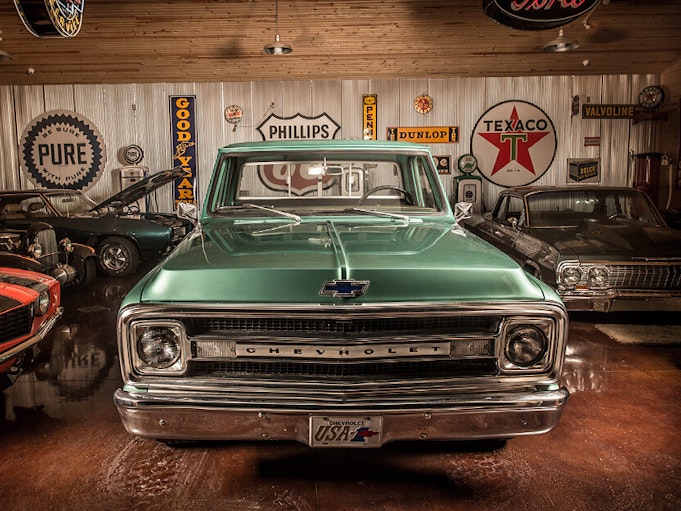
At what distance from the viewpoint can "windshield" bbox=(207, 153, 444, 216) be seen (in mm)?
3252

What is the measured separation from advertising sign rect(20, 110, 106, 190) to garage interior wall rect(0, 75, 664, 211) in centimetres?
14

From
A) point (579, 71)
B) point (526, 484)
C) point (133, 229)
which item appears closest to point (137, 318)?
point (526, 484)

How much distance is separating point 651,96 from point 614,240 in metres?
7.55

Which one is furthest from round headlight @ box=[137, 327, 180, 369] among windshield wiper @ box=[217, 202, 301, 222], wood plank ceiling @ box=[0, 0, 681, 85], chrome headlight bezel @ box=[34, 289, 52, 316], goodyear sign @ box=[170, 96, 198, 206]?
goodyear sign @ box=[170, 96, 198, 206]

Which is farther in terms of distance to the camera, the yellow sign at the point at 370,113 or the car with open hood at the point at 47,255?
the yellow sign at the point at 370,113

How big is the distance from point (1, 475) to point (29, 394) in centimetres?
111

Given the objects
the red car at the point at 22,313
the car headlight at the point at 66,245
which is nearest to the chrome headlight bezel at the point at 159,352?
the red car at the point at 22,313

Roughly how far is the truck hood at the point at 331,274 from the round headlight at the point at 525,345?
14 centimetres

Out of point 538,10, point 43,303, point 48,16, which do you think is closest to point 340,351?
point 43,303

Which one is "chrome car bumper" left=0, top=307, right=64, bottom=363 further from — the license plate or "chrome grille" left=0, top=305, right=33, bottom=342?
the license plate

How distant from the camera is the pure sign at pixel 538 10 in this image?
5.70 meters

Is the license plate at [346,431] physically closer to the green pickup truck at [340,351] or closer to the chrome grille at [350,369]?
the green pickup truck at [340,351]

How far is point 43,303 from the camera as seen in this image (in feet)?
12.0

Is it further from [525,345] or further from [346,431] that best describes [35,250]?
[525,345]
